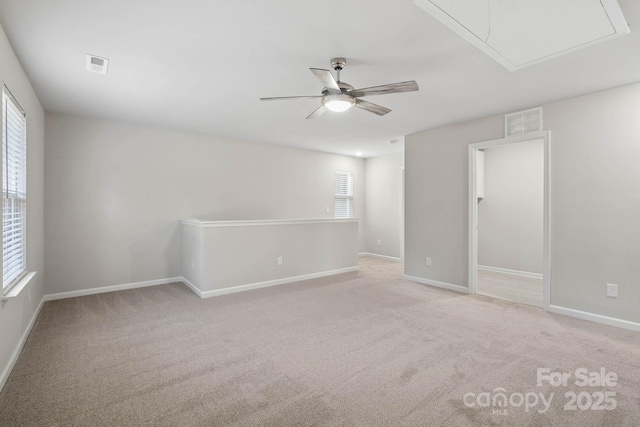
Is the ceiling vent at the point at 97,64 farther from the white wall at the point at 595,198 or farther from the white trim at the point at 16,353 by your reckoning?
the white wall at the point at 595,198

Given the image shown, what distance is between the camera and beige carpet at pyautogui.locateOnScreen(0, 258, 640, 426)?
1.76m

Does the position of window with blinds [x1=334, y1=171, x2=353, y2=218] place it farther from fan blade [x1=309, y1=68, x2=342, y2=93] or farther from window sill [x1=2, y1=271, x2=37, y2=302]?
window sill [x1=2, y1=271, x2=37, y2=302]

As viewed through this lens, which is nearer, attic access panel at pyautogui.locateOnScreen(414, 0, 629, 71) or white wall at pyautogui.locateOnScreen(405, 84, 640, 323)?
attic access panel at pyautogui.locateOnScreen(414, 0, 629, 71)

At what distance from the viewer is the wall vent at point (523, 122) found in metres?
3.67

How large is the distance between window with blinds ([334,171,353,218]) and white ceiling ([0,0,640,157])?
3.18 meters

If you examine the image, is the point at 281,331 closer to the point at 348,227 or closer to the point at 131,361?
the point at 131,361

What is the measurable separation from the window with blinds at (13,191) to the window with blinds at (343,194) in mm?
5379

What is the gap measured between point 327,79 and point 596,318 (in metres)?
3.71

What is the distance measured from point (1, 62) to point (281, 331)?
301 centimetres

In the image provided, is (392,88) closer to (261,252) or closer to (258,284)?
(261,252)

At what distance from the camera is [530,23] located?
6.13 ft

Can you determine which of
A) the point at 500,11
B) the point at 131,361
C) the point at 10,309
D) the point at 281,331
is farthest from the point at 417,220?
the point at 10,309

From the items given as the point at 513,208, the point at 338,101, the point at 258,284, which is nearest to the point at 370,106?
the point at 338,101

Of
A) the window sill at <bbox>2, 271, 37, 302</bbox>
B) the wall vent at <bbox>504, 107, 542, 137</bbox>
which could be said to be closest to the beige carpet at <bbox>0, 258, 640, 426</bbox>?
the window sill at <bbox>2, 271, 37, 302</bbox>
